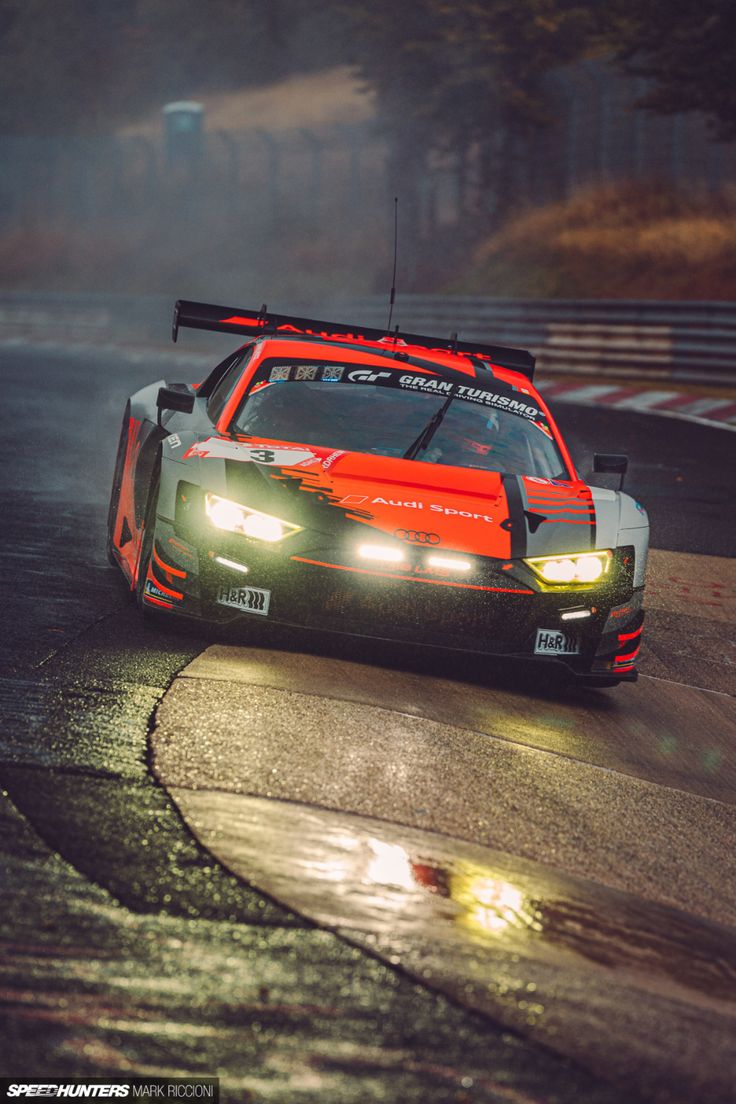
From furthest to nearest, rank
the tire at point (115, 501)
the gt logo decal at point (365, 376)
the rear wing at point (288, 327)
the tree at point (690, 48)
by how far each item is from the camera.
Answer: the tree at point (690, 48) < the rear wing at point (288, 327) < the tire at point (115, 501) < the gt logo decal at point (365, 376)

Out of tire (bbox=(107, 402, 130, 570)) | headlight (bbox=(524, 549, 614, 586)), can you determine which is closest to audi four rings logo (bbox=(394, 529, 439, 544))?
headlight (bbox=(524, 549, 614, 586))

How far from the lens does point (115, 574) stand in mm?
8008

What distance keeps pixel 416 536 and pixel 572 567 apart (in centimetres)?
65

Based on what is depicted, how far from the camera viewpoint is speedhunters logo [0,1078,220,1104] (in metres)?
2.82

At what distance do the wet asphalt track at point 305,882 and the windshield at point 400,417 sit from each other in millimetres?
1090

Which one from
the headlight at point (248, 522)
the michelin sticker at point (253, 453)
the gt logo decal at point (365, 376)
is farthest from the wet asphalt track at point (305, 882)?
the gt logo decal at point (365, 376)

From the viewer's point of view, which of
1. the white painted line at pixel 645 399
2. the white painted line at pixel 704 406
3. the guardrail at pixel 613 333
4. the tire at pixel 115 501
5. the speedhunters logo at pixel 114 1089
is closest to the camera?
the speedhunters logo at pixel 114 1089

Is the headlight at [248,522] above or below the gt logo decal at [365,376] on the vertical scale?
below

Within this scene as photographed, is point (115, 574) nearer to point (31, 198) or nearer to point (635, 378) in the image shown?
point (635, 378)

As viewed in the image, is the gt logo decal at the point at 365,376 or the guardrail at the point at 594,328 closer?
the gt logo decal at the point at 365,376

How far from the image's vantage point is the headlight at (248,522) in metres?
6.12

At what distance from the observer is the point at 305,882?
399cm

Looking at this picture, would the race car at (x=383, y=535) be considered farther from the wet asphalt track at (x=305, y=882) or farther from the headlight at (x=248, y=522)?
the wet asphalt track at (x=305, y=882)

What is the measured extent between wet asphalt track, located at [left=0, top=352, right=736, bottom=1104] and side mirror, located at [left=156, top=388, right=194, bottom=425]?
0.93 meters
